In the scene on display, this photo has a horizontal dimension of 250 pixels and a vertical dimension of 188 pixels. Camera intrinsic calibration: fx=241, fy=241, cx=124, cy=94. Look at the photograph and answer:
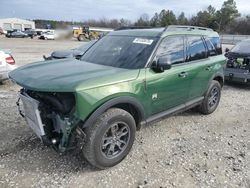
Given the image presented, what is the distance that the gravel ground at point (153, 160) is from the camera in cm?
306

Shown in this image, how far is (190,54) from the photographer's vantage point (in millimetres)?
4398

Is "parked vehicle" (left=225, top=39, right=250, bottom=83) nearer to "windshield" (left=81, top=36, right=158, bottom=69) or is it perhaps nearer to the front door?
the front door

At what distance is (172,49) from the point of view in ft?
13.2

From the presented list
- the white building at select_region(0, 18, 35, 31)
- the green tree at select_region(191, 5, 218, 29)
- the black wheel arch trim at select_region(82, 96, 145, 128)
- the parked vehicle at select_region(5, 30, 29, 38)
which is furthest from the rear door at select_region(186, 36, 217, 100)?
the white building at select_region(0, 18, 35, 31)

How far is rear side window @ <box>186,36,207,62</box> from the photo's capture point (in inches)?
172

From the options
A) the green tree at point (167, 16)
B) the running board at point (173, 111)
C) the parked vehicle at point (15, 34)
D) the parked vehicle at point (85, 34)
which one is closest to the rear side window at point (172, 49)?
the running board at point (173, 111)

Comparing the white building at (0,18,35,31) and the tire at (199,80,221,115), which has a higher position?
the white building at (0,18,35,31)

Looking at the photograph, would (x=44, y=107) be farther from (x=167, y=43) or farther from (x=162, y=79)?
(x=167, y=43)

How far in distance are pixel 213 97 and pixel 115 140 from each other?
3.01 meters

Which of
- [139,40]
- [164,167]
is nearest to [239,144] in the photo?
[164,167]

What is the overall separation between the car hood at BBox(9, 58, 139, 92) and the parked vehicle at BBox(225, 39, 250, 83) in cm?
537

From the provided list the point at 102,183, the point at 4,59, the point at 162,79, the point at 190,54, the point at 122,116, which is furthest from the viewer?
the point at 4,59

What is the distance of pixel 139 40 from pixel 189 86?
1264 mm

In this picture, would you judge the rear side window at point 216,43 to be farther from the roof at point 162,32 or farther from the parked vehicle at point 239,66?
the parked vehicle at point 239,66
